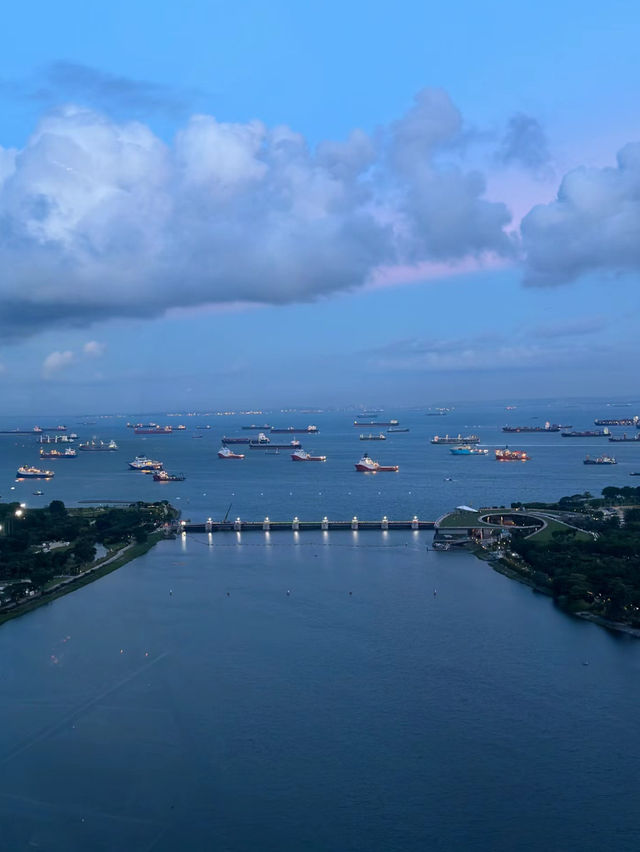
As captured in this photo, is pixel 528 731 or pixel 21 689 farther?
pixel 21 689

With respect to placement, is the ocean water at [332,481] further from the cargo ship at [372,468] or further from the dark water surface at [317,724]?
the dark water surface at [317,724]

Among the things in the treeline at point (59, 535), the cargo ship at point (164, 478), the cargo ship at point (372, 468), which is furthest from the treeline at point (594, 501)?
the cargo ship at point (164, 478)

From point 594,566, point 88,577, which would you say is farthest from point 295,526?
point 594,566

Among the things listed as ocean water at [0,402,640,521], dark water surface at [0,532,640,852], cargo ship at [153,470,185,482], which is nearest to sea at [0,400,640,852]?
dark water surface at [0,532,640,852]

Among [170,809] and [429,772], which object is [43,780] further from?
[429,772]

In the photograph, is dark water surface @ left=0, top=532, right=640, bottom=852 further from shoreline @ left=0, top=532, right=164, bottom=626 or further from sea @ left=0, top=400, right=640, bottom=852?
shoreline @ left=0, top=532, right=164, bottom=626

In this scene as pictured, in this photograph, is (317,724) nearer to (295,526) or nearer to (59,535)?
(59,535)

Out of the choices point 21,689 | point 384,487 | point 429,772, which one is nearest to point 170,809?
point 429,772
